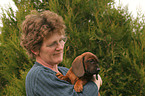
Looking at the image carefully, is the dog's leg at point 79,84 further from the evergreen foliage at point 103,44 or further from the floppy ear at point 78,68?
the evergreen foliage at point 103,44

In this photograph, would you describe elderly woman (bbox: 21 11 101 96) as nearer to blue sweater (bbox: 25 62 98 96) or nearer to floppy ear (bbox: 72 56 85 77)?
blue sweater (bbox: 25 62 98 96)

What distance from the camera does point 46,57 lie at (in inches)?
91.4

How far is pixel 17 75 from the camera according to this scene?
5066 millimetres

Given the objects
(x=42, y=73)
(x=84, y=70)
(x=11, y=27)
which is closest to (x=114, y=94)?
(x=84, y=70)

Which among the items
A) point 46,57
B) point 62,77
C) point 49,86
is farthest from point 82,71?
point 46,57

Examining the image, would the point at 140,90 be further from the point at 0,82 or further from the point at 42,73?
the point at 0,82

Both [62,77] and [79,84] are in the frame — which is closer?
[79,84]

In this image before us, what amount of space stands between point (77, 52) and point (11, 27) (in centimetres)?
269

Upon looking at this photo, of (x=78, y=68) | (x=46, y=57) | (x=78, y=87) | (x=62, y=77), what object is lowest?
(x=78, y=87)

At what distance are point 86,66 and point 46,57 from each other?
0.63 meters

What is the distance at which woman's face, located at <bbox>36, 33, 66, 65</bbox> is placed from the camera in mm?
2262

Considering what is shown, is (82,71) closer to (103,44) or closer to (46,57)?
(46,57)

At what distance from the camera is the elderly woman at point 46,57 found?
1.98m

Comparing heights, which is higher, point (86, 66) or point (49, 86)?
point (86, 66)
